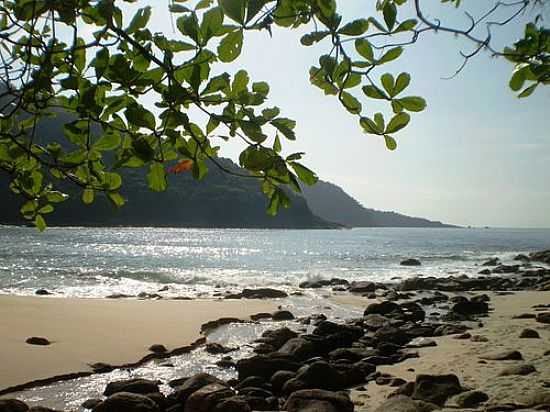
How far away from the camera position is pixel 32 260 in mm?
30766

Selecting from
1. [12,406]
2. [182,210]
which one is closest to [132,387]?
[12,406]

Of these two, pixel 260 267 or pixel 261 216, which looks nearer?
pixel 260 267

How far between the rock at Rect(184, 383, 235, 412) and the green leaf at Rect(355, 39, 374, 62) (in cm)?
565

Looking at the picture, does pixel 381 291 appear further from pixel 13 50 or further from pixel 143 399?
pixel 13 50

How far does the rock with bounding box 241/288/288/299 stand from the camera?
19.4m

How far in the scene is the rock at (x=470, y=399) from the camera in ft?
20.1

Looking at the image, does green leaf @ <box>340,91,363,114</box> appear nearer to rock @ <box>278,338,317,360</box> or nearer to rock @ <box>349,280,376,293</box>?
rock @ <box>278,338,317,360</box>

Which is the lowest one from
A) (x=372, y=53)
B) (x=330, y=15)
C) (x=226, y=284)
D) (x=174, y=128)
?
(x=226, y=284)

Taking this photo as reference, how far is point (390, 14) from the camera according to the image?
1374 mm

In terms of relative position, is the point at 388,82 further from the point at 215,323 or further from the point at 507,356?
the point at 215,323

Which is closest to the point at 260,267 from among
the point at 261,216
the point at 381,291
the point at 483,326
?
the point at 381,291

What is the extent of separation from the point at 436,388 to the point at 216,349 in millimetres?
4850

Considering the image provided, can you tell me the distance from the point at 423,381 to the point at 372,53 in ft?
20.0

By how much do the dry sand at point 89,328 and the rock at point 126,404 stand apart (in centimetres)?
205
